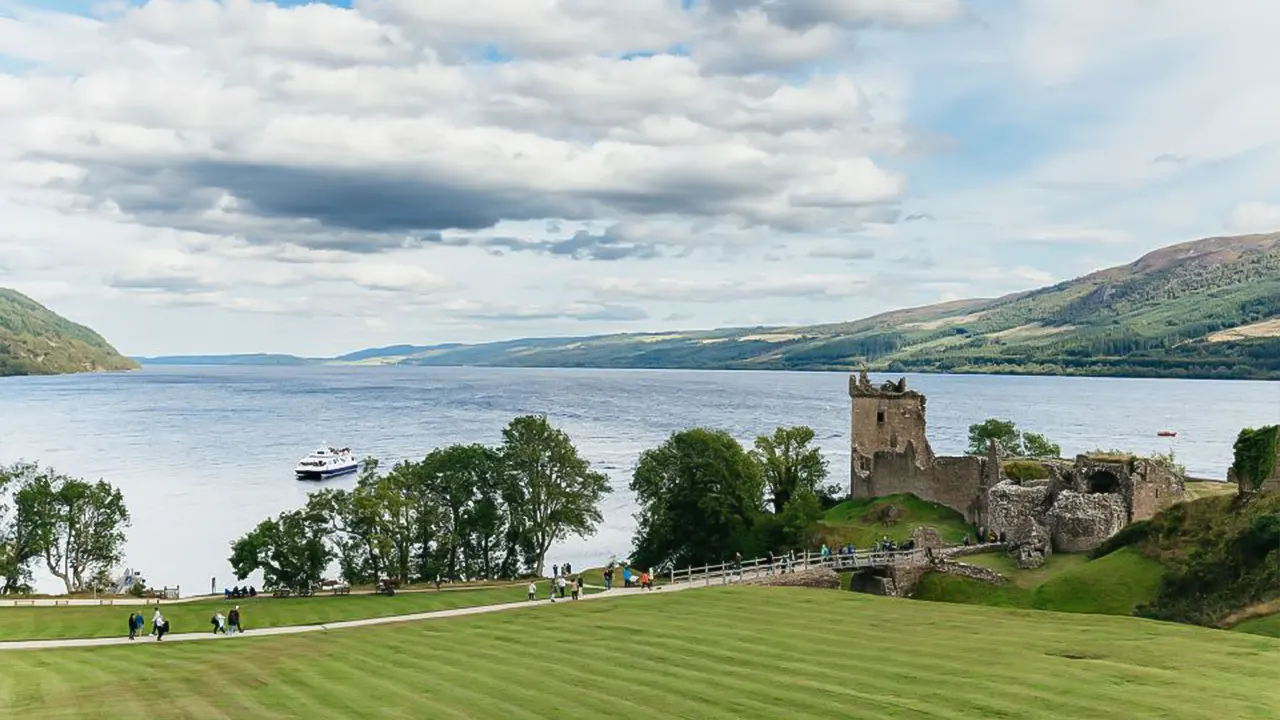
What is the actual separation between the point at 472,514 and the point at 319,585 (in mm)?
14174

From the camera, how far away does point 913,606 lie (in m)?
38.7

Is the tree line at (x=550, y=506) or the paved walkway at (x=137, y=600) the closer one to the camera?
the paved walkway at (x=137, y=600)

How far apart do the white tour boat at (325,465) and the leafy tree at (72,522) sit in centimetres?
4944

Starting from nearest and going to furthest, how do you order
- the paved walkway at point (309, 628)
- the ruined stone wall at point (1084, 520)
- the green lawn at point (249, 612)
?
the paved walkway at point (309, 628) → the green lawn at point (249, 612) → the ruined stone wall at point (1084, 520)

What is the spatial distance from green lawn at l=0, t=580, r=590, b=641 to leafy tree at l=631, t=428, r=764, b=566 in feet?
61.0

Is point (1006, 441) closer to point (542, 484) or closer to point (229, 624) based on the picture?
point (542, 484)

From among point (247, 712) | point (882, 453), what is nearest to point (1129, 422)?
point (882, 453)

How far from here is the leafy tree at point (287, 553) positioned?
54.0 meters

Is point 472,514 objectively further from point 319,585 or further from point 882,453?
point 882,453

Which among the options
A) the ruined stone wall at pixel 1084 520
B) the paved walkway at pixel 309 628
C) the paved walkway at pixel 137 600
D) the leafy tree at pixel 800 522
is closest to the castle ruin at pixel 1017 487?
the ruined stone wall at pixel 1084 520

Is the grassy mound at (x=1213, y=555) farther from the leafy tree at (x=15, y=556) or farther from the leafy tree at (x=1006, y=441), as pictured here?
the leafy tree at (x=15, y=556)

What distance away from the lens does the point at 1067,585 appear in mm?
46031

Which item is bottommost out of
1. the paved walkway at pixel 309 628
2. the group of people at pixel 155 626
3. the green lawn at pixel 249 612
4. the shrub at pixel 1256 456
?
the green lawn at pixel 249 612

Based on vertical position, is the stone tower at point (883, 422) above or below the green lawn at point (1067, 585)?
above
